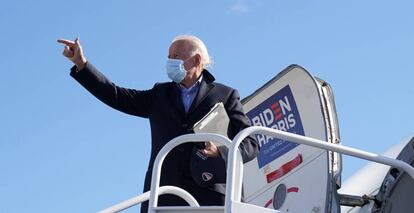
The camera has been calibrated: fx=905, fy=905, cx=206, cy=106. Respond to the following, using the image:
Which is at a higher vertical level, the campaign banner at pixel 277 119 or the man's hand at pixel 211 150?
the campaign banner at pixel 277 119

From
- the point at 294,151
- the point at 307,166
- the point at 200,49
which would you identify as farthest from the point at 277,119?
the point at 200,49

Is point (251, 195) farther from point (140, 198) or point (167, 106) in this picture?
point (140, 198)

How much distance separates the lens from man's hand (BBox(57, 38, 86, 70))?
5.91 m

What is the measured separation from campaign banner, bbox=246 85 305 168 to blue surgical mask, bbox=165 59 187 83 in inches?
115

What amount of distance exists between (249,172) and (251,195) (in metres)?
0.26

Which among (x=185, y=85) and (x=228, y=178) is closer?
(x=228, y=178)

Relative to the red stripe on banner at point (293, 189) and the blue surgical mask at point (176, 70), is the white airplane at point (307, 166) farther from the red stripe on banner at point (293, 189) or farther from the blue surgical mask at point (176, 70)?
the blue surgical mask at point (176, 70)

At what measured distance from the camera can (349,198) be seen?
782 cm

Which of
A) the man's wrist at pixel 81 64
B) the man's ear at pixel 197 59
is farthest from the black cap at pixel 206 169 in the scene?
the man's wrist at pixel 81 64

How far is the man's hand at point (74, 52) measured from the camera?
5.91 m

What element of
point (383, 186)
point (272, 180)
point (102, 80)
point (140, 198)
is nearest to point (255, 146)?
point (140, 198)

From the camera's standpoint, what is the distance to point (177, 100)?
19.6 ft

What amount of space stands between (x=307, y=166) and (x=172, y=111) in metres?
2.78

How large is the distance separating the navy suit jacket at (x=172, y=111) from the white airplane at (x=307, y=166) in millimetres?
1080
